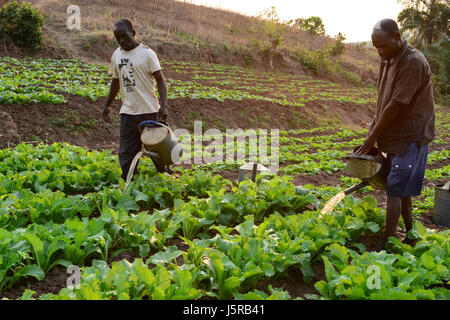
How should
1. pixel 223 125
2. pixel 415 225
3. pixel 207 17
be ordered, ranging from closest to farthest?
pixel 415 225 < pixel 223 125 < pixel 207 17

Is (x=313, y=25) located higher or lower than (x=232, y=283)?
higher

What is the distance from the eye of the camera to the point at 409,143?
11.1ft

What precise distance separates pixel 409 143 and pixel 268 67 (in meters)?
26.7

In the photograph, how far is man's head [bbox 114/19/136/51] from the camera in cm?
451

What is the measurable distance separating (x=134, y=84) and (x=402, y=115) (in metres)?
3.03

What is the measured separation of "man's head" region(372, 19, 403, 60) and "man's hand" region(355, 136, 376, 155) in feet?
2.55

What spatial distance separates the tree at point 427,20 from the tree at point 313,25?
8.36 m

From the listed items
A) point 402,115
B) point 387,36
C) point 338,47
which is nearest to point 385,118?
point 402,115

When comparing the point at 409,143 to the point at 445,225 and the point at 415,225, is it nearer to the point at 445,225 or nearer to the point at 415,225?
the point at 415,225

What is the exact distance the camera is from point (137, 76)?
4.77m

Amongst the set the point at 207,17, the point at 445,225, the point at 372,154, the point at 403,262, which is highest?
the point at 207,17

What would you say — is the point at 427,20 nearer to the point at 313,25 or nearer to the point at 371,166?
the point at 313,25

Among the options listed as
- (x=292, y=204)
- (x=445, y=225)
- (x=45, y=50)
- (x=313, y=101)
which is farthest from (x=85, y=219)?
(x=45, y=50)

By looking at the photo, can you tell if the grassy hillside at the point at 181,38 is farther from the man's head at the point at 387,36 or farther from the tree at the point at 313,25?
the man's head at the point at 387,36
